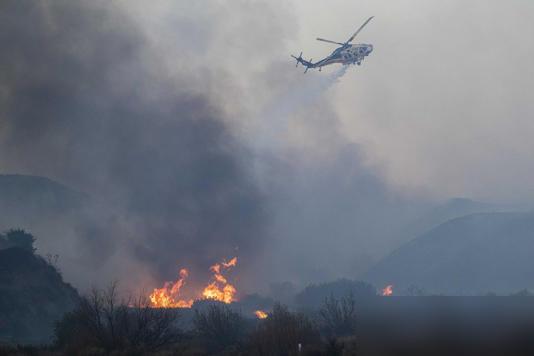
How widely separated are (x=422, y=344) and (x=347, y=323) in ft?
117

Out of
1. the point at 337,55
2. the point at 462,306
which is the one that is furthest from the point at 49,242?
the point at 462,306

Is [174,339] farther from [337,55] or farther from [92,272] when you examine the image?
[92,272]

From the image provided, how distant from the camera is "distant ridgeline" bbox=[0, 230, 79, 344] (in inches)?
3381

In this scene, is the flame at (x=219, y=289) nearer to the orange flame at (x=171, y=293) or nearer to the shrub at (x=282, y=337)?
the orange flame at (x=171, y=293)

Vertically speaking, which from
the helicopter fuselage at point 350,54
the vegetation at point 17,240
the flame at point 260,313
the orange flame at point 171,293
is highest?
the helicopter fuselage at point 350,54

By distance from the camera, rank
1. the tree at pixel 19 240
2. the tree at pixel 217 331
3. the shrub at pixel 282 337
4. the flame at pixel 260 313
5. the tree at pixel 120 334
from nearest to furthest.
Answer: the shrub at pixel 282 337 → the tree at pixel 120 334 → the tree at pixel 217 331 → the flame at pixel 260 313 → the tree at pixel 19 240

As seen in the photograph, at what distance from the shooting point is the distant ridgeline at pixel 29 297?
8588 centimetres

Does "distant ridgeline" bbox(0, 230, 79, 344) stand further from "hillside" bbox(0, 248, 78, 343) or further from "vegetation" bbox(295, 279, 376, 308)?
"vegetation" bbox(295, 279, 376, 308)

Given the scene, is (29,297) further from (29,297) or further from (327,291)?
(327,291)

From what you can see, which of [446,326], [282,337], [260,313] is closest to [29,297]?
[260,313]

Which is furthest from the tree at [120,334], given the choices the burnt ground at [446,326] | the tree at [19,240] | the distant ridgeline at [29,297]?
the tree at [19,240]

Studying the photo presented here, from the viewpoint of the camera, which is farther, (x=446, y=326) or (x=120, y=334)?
(x=120, y=334)

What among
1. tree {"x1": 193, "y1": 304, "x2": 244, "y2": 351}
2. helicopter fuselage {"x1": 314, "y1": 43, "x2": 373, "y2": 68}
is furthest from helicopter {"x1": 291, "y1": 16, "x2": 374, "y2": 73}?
tree {"x1": 193, "y1": 304, "x2": 244, "y2": 351}

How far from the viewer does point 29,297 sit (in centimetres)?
9369
